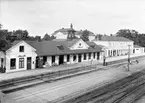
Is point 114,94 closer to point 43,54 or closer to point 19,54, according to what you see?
point 43,54

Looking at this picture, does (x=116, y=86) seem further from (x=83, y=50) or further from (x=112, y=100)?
(x=83, y=50)

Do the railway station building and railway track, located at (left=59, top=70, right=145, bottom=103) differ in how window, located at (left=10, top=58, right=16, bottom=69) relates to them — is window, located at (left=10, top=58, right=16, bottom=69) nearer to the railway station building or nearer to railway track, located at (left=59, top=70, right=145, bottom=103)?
railway track, located at (left=59, top=70, right=145, bottom=103)

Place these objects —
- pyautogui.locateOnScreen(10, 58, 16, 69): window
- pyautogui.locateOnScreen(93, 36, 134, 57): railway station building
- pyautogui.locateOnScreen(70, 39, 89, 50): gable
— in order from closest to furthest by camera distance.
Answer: pyautogui.locateOnScreen(10, 58, 16, 69): window, pyautogui.locateOnScreen(70, 39, 89, 50): gable, pyautogui.locateOnScreen(93, 36, 134, 57): railway station building

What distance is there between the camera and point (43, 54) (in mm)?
29938

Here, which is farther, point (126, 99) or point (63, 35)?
point (63, 35)

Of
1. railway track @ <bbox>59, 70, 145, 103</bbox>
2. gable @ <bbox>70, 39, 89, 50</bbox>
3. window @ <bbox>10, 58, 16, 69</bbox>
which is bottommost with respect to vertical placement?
railway track @ <bbox>59, 70, 145, 103</bbox>

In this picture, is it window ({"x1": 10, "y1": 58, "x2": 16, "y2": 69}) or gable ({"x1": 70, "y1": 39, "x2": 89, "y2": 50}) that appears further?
gable ({"x1": 70, "y1": 39, "x2": 89, "y2": 50})

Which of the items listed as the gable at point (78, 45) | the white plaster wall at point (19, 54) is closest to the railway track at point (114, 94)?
the white plaster wall at point (19, 54)

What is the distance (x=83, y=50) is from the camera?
38.9 m

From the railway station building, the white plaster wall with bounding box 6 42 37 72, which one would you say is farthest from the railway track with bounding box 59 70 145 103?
the railway station building

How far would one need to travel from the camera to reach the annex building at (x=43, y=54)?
26.2m

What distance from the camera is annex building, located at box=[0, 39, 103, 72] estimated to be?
85.8 ft

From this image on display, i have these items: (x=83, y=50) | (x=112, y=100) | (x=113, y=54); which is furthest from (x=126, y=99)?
(x=113, y=54)

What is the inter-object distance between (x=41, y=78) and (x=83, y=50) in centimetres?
1898
